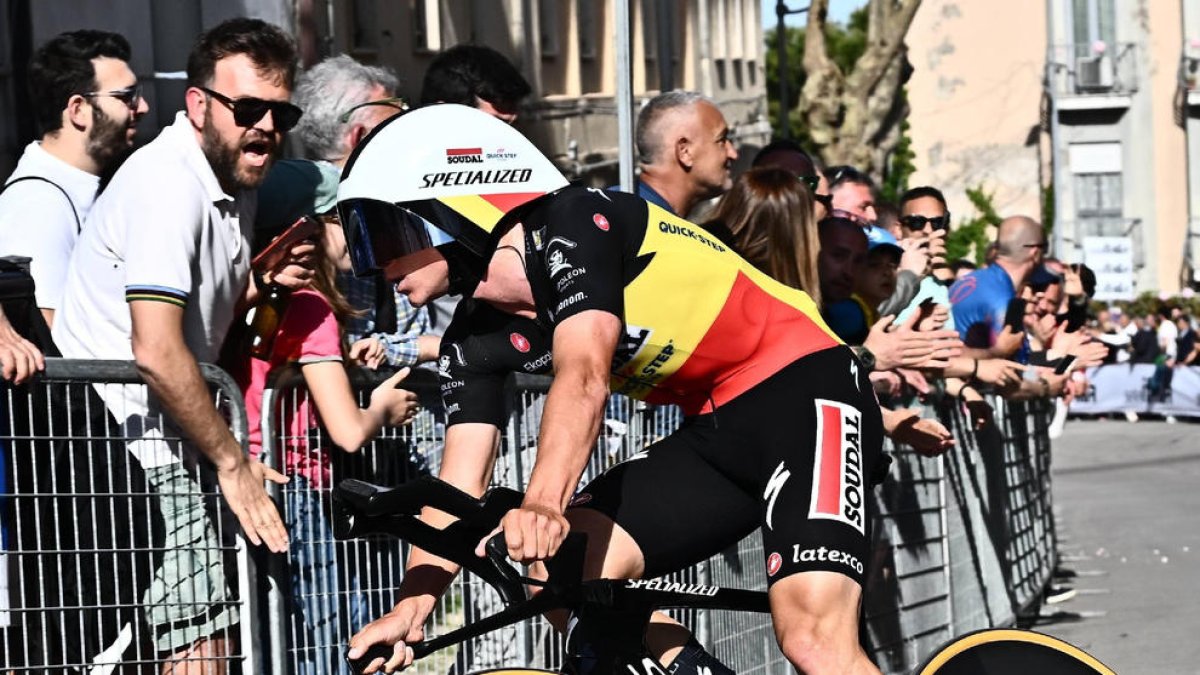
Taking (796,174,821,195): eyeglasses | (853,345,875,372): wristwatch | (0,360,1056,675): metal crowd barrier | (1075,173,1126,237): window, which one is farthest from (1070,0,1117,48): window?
(853,345,875,372): wristwatch

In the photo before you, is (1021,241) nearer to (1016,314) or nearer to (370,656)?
(1016,314)

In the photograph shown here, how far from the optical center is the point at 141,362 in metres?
5.57

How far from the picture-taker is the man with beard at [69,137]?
20.6ft

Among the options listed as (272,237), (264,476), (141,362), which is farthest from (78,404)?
(272,237)

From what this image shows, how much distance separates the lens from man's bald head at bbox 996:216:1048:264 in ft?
40.0

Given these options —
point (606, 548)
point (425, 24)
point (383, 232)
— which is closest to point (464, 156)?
point (383, 232)

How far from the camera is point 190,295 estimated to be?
229 inches

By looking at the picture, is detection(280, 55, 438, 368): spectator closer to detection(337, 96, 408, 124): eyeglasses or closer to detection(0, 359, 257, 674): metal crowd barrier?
detection(337, 96, 408, 124): eyeglasses

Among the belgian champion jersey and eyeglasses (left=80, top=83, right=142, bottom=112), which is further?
eyeglasses (left=80, top=83, right=142, bottom=112)

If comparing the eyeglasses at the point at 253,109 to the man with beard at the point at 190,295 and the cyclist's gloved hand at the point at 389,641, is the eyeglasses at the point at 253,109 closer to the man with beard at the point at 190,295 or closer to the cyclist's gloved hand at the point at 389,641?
the man with beard at the point at 190,295

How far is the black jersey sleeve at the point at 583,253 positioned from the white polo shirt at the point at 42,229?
82.3 inches

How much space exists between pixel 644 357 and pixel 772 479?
41cm

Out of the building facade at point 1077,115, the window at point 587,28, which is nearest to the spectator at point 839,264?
the window at point 587,28

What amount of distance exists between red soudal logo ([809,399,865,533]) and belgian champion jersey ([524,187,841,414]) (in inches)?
7.1
